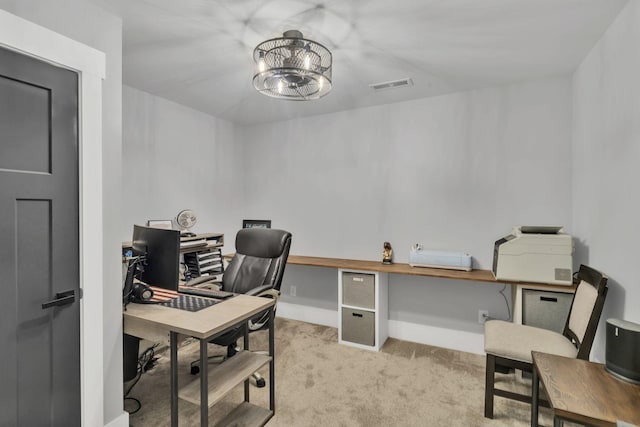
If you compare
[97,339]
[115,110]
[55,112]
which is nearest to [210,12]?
[115,110]

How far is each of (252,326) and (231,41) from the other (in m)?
2.04

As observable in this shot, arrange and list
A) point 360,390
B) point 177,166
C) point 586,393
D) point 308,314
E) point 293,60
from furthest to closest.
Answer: point 308,314 → point 177,166 → point 360,390 → point 293,60 → point 586,393

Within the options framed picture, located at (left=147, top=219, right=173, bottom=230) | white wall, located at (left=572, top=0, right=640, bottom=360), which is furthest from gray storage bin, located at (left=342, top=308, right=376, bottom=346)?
framed picture, located at (left=147, top=219, right=173, bottom=230)

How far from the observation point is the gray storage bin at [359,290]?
3.03 meters

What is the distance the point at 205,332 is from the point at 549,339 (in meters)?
2.08

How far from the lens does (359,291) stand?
3080 mm

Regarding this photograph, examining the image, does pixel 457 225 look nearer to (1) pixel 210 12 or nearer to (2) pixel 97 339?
(1) pixel 210 12

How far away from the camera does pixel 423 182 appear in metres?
3.20

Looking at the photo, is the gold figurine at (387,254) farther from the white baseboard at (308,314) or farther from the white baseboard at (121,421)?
the white baseboard at (121,421)

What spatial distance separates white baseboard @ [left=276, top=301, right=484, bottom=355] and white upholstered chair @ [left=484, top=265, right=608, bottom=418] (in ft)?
3.13

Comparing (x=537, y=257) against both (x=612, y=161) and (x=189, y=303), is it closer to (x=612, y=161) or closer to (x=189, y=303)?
(x=612, y=161)

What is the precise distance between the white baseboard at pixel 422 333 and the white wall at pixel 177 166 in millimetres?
Result: 1374

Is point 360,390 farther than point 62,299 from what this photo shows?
Yes

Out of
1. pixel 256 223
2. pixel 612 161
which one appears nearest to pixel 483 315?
pixel 612 161
